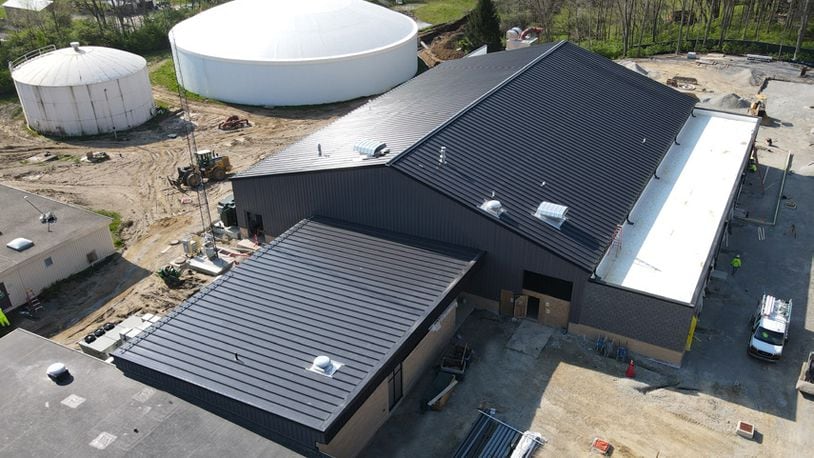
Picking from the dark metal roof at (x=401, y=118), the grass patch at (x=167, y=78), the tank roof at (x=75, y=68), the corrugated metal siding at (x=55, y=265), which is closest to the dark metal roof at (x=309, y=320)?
the dark metal roof at (x=401, y=118)

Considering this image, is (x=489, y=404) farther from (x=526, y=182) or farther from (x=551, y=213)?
(x=526, y=182)

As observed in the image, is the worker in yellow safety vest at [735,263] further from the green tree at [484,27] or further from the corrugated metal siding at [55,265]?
the green tree at [484,27]

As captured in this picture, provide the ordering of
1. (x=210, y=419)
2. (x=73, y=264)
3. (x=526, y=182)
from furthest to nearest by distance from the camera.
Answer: (x=73, y=264) → (x=526, y=182) → (x=210, y=419)

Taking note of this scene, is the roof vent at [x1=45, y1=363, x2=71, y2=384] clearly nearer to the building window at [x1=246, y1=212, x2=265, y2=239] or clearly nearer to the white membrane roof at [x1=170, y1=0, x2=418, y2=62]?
the building window at [x1=246, y1=212, x2=265, y2=239]

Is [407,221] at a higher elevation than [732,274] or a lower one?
higher

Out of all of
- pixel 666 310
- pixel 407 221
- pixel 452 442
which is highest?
pixel 407 221

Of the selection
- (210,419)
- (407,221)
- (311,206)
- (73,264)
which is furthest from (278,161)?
(210,419)

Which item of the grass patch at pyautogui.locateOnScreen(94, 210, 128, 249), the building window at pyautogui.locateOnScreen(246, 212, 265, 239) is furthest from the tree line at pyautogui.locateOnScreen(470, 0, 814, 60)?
the grass patch at pyautogui.locateOnScreen(94, 210, 128, 249)

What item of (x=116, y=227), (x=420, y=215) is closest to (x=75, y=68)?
(x=116, y=227)
